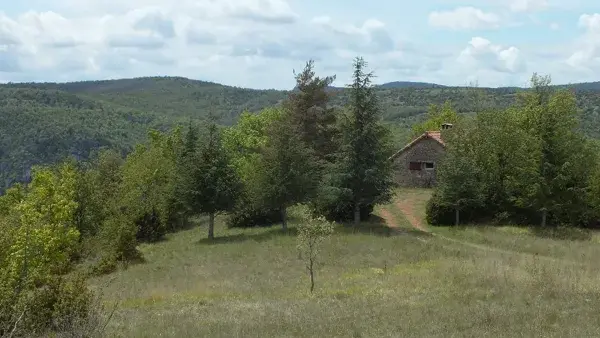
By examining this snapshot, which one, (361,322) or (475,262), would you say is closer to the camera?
(361,322)

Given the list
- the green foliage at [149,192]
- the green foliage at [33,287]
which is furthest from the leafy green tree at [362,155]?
the green foliage at [33,287]

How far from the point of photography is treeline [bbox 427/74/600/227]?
4075 cm

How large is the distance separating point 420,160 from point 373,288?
44256 mm

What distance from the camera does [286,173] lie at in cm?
4203

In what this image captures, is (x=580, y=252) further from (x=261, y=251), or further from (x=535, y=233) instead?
(x=261, y=251)

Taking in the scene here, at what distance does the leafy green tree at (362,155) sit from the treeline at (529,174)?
16.9 feet

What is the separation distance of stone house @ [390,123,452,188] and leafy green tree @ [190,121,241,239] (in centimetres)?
2371

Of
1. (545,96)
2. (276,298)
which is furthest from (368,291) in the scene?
(545,96)

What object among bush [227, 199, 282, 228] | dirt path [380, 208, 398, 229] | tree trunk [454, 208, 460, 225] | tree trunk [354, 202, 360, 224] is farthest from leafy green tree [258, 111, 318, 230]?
tree trunk [454, 208, 460, 225]

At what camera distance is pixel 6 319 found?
574 inches

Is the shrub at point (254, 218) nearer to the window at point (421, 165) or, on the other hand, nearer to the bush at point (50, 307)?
the window at point (421, 165)

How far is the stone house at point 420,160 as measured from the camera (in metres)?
62.5

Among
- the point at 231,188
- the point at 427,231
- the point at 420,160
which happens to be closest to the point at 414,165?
the point at 420,160

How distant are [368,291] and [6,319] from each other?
11530 millimetres
